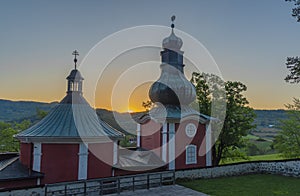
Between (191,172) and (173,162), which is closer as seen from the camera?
(191,172)

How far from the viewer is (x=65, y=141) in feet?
37.0

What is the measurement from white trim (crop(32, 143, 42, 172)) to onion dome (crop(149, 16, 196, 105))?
23.5ft

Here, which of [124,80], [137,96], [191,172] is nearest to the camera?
[191,172]

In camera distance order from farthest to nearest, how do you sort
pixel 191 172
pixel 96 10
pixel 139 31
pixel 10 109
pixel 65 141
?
1. pixel 10 109
2. pixel 139 31
3. pixel 191 172
4. pixel 96 10
5. pixel 65 141

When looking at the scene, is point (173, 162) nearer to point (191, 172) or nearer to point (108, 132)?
point (191, 172)

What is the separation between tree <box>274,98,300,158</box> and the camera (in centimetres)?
2094

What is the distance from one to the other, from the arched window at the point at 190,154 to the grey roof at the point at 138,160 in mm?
1370

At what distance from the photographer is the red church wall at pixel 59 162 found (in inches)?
436

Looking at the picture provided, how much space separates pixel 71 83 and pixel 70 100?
114 cm

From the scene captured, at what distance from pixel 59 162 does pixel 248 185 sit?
8.34 metres

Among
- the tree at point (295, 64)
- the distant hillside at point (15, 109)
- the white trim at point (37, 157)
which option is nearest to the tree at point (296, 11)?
Result: the tree at point (295, 64)

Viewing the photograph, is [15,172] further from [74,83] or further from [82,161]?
[74,83]

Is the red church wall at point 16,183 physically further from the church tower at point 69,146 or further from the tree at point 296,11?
the tree at point 296,11

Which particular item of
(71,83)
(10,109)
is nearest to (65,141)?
(71,83)
